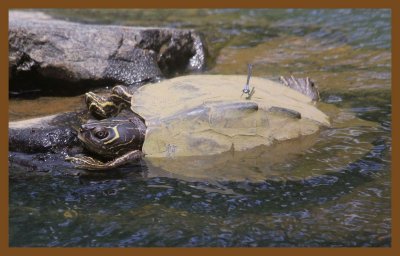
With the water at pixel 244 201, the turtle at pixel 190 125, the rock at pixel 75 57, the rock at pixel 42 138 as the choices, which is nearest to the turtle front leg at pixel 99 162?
the turtle at pixel 190 125

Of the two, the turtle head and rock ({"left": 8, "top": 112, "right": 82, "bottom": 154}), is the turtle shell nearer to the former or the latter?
the turtle head

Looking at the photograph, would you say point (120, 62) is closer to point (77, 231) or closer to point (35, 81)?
point (35, 81)

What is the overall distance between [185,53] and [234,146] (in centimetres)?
338

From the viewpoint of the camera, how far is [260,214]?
471 centimetres

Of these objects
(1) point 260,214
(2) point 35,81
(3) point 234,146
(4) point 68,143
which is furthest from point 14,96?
(1) point 260,214

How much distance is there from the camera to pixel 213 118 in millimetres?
5750

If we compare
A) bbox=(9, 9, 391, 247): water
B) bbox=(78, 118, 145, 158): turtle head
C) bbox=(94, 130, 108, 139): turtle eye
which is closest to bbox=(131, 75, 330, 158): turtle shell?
bbox=(78, 118, 145, 158): turtle head

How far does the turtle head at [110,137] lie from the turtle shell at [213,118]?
0.14 m

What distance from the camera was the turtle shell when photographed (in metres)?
5.70

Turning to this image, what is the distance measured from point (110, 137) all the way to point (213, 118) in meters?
0.99

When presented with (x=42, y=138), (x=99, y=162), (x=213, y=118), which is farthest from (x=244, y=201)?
(x=42, y=138)

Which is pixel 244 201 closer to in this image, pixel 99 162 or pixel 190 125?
pixel 190 125

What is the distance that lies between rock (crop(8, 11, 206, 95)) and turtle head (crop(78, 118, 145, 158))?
203 centimetres

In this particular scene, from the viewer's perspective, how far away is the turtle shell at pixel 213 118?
5.70 metres
